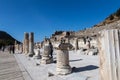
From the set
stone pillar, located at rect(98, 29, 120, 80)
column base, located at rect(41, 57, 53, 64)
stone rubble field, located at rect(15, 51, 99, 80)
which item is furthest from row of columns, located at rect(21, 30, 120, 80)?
column base, located at rect(41, 57, 53, 64)

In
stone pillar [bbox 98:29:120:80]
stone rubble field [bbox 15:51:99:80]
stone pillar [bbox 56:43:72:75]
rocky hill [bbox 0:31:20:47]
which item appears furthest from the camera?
rocky hill [bbox 0:31:20:47]

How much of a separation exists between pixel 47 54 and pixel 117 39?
36.7ft

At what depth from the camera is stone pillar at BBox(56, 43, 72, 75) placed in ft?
29.0

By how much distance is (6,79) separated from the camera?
866cm

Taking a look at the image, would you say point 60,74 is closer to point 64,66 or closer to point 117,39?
point 64,66

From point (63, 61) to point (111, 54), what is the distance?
5.47m

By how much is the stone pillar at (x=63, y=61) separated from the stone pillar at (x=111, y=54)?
5.03m

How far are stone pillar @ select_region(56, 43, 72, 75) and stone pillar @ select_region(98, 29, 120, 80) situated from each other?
5028mm

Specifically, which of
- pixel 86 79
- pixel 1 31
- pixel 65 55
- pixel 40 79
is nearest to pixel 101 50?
pixel 86 79

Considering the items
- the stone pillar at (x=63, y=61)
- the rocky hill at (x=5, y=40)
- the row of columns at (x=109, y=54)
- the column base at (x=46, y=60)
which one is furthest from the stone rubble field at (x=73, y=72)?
the rocky hill at (x=5, y=40)

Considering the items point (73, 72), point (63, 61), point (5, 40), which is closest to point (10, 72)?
point (63, 61)

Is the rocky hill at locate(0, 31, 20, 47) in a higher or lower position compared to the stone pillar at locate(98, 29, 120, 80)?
higher

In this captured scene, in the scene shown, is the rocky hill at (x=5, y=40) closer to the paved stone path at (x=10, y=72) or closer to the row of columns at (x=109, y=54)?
the paved stone path at (x=10, y=72)

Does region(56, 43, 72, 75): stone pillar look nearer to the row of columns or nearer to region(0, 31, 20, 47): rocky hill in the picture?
the row of columns
